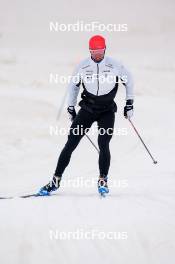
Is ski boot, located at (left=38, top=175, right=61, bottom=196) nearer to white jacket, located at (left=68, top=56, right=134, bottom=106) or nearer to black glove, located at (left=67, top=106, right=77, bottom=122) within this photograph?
black glove, located at (left=67, top=106, right=77, bottom=122)

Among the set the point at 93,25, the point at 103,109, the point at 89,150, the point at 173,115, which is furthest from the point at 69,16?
the point at 103,109

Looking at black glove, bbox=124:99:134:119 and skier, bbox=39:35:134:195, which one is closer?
skier, bbox=39:35:134:195

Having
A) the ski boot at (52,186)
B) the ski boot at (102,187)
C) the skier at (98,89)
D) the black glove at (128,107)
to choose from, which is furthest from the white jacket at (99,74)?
the ski boot at (52,186)

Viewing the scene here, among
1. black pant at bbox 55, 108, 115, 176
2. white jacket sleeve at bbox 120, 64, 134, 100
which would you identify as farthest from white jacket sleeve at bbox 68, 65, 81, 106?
white jacket sleeve at bbox 120, 64, 134, 100

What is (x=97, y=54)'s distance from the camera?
682 cm

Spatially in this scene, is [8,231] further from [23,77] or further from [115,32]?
[115,32]

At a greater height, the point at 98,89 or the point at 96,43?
the point at 96,43

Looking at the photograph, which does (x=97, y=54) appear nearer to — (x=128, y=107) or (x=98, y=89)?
(x=98, y=89)

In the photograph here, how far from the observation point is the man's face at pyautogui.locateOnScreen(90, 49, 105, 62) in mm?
6781

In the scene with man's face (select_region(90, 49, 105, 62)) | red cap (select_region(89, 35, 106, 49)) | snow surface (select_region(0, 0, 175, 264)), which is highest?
red cap (select_region(89, 35, 106, 49))

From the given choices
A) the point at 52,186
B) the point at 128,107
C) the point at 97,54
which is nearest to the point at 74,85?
the point at 97,54

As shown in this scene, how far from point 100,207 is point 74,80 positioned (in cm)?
205

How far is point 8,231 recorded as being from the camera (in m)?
5.86

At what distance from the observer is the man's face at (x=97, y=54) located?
678cm
